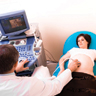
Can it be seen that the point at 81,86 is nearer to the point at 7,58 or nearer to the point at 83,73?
the point at 83,73

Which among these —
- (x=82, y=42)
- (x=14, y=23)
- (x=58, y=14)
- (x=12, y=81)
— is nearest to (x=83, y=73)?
(x=82, y=42)

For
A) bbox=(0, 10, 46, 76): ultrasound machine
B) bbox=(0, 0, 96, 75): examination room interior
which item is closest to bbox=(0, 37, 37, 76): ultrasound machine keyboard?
bbox=(0, 10, 46, 76): ultrasound machine

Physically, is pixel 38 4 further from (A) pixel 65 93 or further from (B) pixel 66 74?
(A) pixel 65 93

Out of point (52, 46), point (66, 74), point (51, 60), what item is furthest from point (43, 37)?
point (66, 74)

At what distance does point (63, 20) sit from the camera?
73.7 inches

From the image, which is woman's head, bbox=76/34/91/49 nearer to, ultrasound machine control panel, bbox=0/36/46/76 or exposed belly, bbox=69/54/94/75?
exposed belly, bbox=69/54/94/75

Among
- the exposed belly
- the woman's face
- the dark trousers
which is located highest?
the woman's face

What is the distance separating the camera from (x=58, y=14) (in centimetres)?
182

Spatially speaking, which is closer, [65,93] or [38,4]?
[65,93]

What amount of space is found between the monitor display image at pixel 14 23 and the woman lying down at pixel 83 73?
31.0 inches

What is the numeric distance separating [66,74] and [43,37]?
3.65ft

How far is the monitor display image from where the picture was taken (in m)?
1.47

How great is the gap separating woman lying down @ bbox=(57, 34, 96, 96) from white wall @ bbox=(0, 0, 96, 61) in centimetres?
30

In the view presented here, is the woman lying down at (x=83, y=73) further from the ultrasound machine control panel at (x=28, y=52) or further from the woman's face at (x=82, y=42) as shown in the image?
Answer: the ultrasound machine control panel at (x=28, y=52)
